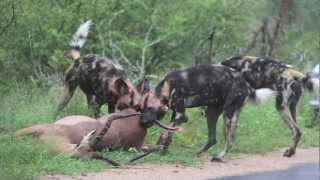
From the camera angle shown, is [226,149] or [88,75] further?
[88,75]

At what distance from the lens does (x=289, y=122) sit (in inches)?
452

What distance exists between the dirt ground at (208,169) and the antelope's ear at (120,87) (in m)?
1.46

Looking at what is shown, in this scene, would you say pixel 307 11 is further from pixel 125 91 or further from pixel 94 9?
pixel 125 91

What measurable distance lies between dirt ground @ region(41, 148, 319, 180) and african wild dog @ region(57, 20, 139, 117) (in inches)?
57.4

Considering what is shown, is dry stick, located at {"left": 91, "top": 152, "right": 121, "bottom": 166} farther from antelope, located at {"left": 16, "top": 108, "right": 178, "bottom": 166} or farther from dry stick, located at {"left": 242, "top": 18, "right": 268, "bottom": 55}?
dry stick, located at {"left": 242, "top": 18, "right": 268, "bottom": 55}

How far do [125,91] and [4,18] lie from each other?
8.06ft

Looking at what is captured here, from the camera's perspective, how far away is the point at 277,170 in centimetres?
992

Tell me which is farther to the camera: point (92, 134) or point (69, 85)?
point (69, 85)

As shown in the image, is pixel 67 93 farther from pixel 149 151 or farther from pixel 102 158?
pixel 102 158

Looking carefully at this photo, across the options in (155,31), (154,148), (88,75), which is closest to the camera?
(154,148)

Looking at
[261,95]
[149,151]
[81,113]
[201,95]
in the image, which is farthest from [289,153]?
[81,113]

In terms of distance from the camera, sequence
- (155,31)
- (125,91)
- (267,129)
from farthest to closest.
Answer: (155,31)
(267,129)
(125,91)

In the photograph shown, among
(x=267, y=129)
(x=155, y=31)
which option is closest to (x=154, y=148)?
(x=267, y=129)

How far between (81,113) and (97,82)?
83 cm
